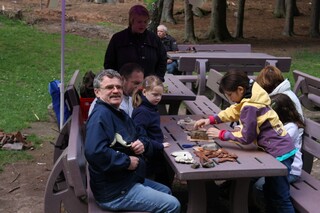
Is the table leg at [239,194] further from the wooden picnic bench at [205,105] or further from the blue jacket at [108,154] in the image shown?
the wooden picnic bench at [205,105]

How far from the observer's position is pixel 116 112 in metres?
3.53

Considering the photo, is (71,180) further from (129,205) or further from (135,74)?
(135,74)

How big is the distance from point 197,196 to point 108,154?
0.86 meters

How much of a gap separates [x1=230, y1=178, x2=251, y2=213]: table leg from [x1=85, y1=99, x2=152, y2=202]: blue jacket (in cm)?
69

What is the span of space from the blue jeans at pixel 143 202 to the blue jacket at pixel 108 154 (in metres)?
0.04

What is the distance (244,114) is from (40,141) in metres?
3.62

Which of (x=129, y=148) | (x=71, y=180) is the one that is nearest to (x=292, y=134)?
(x=129, y=148)

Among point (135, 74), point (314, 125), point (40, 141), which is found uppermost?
point (135, 74)

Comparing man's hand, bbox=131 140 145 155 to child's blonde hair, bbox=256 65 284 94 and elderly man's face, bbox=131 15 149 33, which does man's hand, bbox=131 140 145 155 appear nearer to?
child's blonde hair, bbox=256 65 284 94

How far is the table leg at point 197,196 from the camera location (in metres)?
3.84

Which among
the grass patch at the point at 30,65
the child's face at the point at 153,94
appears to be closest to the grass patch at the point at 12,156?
the grass patch at the point at 30,65

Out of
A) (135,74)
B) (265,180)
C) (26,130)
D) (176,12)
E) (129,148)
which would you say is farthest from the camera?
(176,12)

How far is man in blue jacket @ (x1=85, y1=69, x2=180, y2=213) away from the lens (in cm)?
332

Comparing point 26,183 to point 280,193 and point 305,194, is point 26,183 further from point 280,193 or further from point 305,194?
point 305,194
